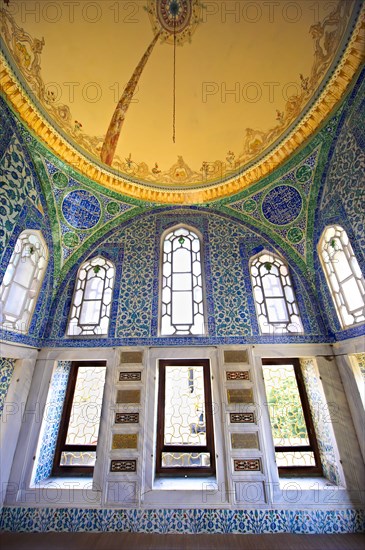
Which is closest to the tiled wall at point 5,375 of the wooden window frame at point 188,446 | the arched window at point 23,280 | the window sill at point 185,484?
the arched window at point 23,280

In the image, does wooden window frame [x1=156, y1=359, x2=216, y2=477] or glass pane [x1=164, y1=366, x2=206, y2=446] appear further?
glass pane [x1=164, y1=366, x2=206, y2=446]

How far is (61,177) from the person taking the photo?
13.3ft

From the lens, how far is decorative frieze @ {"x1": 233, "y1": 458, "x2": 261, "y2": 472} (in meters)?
3.19

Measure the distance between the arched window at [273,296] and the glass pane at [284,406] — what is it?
24.7 inches

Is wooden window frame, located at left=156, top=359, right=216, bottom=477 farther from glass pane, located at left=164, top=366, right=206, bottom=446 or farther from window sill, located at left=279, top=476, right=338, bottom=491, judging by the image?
window sill, located at left=279, top=476, right=338, bottom=491

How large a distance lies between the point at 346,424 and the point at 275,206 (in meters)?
3.39

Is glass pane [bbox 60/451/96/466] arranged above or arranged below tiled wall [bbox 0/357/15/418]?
below

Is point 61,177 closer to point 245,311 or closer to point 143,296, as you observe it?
point 143,296

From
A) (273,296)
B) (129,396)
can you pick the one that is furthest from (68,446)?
(273,296)

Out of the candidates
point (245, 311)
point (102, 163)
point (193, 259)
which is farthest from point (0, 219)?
point (245, 311)

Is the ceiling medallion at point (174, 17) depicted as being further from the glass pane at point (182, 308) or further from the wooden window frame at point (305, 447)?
the wooden window frame at point (305, 447)

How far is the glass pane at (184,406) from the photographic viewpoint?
358 centimetres

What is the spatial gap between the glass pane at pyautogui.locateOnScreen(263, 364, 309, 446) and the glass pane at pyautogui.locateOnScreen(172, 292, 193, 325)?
142 cm

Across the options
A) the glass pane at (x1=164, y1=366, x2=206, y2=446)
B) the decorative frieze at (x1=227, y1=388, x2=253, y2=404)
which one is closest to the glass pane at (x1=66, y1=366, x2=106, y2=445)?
the glass pane at (x1=164, y1=366, x2=206, y2=446)
